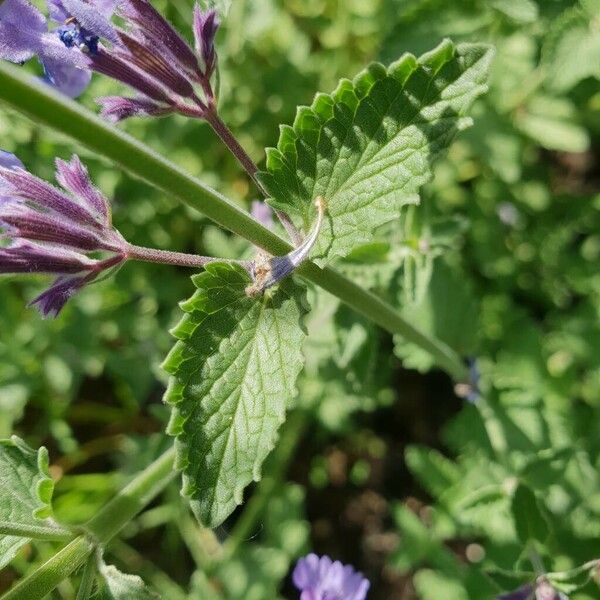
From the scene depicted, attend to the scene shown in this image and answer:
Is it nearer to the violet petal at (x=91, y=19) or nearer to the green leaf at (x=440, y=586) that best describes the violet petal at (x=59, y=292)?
the violet petal at (x=91, y=19)

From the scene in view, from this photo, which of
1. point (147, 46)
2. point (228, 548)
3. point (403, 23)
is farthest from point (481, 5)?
point (228, 548)

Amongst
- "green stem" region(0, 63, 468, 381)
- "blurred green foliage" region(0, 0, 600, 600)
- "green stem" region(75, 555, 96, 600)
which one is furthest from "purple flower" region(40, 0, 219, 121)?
"green stem" region(75, 555, 96, 600)

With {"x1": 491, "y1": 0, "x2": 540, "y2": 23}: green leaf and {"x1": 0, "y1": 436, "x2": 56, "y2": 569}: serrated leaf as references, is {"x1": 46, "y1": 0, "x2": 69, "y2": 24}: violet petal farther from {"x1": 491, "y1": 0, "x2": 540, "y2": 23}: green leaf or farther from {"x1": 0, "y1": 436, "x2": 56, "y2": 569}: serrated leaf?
{"x1": 491, "y1": 0, "x2": 540, "y2": 23}: green leaf

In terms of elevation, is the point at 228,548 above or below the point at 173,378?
below

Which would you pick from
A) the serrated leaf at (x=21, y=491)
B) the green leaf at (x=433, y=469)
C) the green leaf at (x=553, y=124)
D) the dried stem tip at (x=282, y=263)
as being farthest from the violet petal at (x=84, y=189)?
the green leaf at (x=553, y=124)

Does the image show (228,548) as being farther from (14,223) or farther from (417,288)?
(14,223)

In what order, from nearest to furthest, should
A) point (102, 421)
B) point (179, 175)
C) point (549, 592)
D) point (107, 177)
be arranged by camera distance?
1. point (179, 175)
2. point (549, 592)
3. point (107, 177)
4. point (102, 421)
